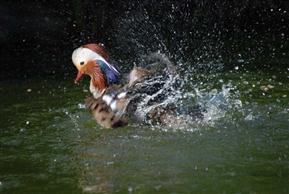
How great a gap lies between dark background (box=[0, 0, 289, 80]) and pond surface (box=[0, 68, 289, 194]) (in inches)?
89.0

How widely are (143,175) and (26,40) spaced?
704 cm

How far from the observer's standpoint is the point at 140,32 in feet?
37.0

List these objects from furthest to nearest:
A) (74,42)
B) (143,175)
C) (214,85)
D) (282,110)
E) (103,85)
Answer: (74,42)
(214,85)
(282,110)
(103,85)
(143,175)

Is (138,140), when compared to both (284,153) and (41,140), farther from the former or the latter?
(284,153)

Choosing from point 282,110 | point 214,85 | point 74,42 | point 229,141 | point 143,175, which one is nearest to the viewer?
point 143,175

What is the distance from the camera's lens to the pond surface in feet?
14.6

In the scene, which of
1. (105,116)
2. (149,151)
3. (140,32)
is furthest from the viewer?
(140,32)

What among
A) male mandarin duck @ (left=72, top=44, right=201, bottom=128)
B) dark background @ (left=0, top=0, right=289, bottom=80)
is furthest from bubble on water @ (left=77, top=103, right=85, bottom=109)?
dark background @ (left=0, top=0, right=289, bottom=80)

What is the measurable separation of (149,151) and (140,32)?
250 inches

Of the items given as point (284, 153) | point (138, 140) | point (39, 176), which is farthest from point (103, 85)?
point (284, 153)

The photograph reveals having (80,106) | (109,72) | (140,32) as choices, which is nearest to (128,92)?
(109,72)

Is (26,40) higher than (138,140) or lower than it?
higher

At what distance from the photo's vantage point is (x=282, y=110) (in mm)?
6168

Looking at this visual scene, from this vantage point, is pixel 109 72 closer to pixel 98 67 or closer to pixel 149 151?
pixel 98 67
